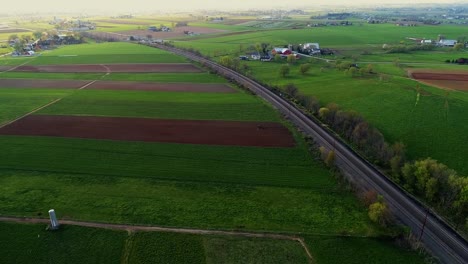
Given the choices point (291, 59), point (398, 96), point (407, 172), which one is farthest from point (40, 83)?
point (407, 172)

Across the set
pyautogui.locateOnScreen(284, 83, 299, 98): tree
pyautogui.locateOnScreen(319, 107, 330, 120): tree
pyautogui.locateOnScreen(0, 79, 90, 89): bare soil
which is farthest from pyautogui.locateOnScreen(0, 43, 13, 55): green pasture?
pyautogui.locateOnScreen(319, 107, 330, 120): tree

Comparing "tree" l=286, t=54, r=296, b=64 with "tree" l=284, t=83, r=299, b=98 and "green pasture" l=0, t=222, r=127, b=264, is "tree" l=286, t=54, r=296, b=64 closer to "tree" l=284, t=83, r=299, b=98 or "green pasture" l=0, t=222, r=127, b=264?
"tree" l=284, t=83, r=299, b=98

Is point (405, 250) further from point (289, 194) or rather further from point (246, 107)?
point (246, 107)

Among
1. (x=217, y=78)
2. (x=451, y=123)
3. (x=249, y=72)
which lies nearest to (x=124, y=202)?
(x=451, y=123)

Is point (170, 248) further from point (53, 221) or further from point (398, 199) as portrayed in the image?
point (398, 199)

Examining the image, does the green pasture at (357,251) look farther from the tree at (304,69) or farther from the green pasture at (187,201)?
the tree at (304,69)

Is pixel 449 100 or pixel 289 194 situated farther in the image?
pixel 449 100
